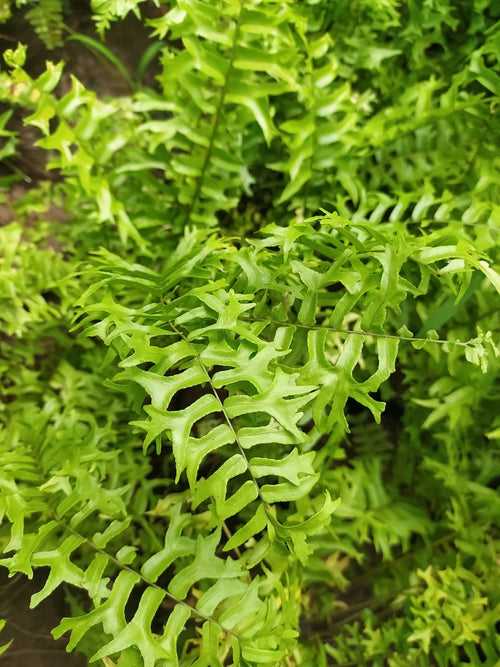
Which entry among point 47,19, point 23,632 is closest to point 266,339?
point 23,632

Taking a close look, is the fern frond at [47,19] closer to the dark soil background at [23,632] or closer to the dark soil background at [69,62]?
the dark soil background at [69,62]

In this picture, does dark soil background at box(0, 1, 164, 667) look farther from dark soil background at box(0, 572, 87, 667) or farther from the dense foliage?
dark soil background at box(0, 572, 87, 667)

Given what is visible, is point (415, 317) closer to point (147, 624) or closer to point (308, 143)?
point (308, 143)

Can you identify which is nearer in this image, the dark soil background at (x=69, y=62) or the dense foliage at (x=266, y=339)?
the dense foliage at (x=266, y=339)

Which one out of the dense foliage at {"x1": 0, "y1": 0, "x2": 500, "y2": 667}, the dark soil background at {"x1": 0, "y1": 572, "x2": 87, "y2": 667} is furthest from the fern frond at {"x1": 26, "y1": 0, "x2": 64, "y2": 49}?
the dark soil background at {"x1": 0, "y1": 572, "x2": 87, "y2": 667}

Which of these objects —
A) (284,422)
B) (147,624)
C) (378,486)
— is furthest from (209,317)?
(378,486)

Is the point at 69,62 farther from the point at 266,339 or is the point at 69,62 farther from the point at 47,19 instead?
the point at 266,339

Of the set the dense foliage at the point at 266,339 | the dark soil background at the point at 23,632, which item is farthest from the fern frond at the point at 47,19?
the dark soil background at the point at 23,632

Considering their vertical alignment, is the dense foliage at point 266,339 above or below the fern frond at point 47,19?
below

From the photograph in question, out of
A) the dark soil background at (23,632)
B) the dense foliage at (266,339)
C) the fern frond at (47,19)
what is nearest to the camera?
the dense foliage at (266,339)
